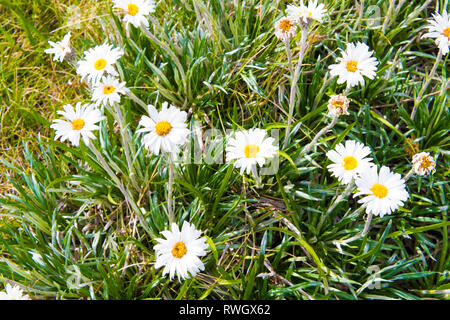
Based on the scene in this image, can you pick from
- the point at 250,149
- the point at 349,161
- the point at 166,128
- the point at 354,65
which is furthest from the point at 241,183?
the point at 354,65

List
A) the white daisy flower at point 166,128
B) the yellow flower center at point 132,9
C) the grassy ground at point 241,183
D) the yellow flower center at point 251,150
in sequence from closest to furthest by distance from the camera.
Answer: the white daisy flower at point 166,128 < the yellow flower center at point 251,150 < the yellow flower center at point 132,9 < the grassy ground at point 241,183

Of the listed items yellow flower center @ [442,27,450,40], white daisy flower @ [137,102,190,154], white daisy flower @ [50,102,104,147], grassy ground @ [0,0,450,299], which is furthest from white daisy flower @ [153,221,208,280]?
yellow flower center @ [442,27,450,40]

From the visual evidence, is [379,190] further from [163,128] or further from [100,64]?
[100,64]

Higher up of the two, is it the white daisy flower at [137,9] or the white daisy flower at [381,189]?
the white daisy flower at [137,9]

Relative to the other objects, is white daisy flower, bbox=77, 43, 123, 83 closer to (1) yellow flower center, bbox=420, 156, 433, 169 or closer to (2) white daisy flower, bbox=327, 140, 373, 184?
(2) white daisy flower, bbox=327, 140, 373, 184

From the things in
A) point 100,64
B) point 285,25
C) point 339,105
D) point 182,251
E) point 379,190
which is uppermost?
point 285,25

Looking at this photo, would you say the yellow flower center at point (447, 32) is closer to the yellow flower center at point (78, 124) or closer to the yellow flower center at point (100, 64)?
the yellow flower center at point (100, 64)

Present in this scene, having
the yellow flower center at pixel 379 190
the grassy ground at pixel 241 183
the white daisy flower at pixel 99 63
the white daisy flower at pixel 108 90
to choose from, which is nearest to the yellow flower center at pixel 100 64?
the white daisy flower at pixel 99 63

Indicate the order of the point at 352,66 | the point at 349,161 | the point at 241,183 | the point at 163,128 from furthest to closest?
1. the point at 241,183
2. the point at 352,66
3. the point at 349,161
4. the point at 163,128
